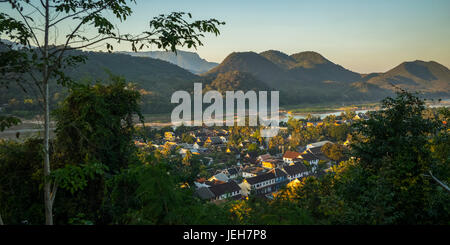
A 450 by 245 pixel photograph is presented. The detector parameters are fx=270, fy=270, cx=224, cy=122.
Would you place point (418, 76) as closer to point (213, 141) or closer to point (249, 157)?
point (213, 141)

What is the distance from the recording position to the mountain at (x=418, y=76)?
98125mm

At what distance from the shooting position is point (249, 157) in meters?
21.7

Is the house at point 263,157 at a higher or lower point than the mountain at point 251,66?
lower

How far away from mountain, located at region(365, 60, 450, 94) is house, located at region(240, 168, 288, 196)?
95.9 m

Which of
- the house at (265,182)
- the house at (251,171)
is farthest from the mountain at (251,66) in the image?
the house at (265,182)

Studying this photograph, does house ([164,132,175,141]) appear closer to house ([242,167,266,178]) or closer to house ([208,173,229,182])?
house ([242,167,266,178])

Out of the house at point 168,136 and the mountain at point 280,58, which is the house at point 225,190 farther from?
the mountain at point 280,58

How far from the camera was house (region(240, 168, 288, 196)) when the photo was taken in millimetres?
14117

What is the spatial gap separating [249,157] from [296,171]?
519 cm

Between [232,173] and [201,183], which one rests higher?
[201,183]

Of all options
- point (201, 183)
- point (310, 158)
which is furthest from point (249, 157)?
point (201, 183)
